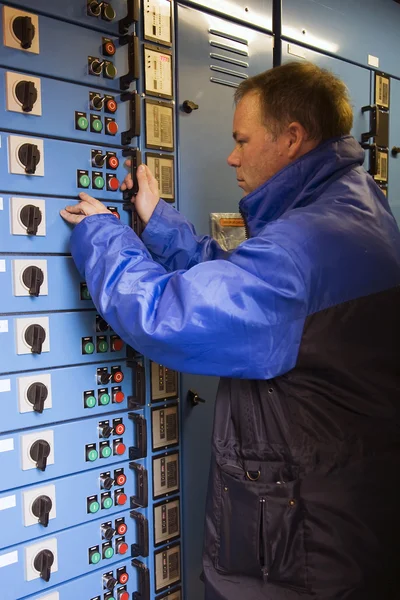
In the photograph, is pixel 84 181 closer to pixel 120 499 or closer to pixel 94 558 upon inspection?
pixel 120 499

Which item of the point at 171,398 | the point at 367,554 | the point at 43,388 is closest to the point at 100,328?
the point at 43,388

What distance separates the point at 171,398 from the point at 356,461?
0.78m

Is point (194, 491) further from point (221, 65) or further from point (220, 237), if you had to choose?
point (221, 65)

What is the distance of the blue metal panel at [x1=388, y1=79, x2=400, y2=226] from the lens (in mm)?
2936

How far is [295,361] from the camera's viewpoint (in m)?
1.40

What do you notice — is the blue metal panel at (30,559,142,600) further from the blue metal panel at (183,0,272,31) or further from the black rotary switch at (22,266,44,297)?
the blue metal panel at (183,0,272,31)

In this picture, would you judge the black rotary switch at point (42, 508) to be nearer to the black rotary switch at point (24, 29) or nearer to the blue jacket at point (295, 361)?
the blue jacket at point (295, 361)

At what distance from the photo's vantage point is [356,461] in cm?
148

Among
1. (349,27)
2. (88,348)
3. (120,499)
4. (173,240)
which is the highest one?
(349,27)

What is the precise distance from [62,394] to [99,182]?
0.69 meters

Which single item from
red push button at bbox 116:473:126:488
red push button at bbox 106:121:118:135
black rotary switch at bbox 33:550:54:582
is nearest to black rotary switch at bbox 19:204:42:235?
red push button at bbox 106:121:118:135

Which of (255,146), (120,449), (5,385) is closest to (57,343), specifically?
(5,385)

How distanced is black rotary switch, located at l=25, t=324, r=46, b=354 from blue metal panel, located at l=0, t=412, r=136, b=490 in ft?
0.71

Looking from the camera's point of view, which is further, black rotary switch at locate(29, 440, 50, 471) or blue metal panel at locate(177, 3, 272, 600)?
blue metal panel at locate(177, 3, 272, 600)
